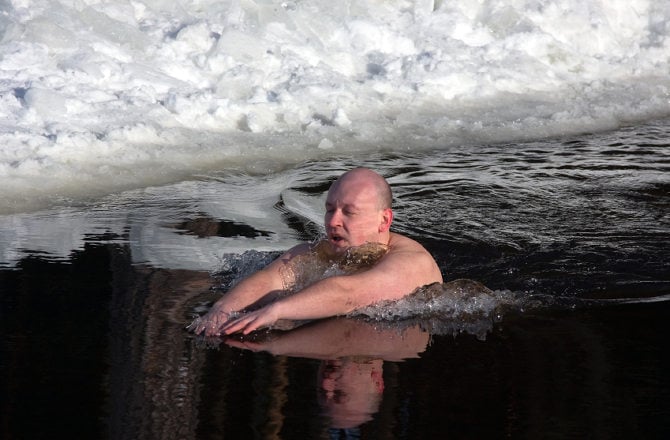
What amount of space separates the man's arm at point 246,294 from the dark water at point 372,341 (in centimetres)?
11

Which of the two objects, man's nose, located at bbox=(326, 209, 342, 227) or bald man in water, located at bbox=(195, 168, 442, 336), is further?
man's nose, located at bbox=(326, 209, 342, 227)

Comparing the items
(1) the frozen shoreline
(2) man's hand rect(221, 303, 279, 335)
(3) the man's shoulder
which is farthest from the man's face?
(1) the frozen shoreline

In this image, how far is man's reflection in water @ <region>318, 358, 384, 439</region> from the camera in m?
3.15

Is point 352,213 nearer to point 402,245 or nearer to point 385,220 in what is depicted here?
point 385,220

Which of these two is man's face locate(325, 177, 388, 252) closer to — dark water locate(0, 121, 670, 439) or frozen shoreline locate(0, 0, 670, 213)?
dark water locate(0, 121, 670, 439)

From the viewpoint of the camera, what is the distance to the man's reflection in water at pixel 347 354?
325cm

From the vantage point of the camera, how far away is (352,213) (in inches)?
187

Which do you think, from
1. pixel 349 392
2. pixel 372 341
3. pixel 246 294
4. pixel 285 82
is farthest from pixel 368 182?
pixel 285 82

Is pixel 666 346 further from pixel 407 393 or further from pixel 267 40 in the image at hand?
pixel 267 40

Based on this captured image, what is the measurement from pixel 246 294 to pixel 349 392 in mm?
1132

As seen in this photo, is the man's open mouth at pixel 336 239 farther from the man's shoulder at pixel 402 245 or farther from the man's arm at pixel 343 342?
the man's arm at pixel 343 342

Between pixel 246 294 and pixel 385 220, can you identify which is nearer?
pixel 246 294

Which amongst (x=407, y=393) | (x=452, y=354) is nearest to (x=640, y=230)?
(x=452, y=354)

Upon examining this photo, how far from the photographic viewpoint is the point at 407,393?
3420 millimetres
